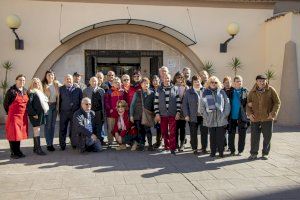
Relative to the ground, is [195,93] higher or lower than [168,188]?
higher

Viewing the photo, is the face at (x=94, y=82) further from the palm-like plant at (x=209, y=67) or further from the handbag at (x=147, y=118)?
the palm-like plant at (x=209, y=67)

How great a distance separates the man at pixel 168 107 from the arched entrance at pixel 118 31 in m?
5.40

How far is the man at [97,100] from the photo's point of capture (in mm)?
8289

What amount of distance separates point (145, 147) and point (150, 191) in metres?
3.16

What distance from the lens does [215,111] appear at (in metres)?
7.32

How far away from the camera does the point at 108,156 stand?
24.6 feet

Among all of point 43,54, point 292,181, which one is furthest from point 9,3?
point 292,181

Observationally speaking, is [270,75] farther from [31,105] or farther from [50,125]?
[31,105]

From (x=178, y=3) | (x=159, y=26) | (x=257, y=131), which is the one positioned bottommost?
(x=257, y=131)

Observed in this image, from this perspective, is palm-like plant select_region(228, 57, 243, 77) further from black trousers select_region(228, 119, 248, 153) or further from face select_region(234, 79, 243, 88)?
black trousers select_region(228, 119, 248, 153)

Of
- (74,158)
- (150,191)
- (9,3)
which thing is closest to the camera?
(150,191)

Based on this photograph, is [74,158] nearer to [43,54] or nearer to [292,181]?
[292,181]

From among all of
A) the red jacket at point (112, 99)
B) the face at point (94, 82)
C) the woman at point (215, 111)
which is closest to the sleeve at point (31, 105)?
the face at point (94, 82)

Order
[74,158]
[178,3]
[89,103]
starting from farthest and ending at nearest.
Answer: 1. [178,3]
2. [89,103]
3. [74,158]
